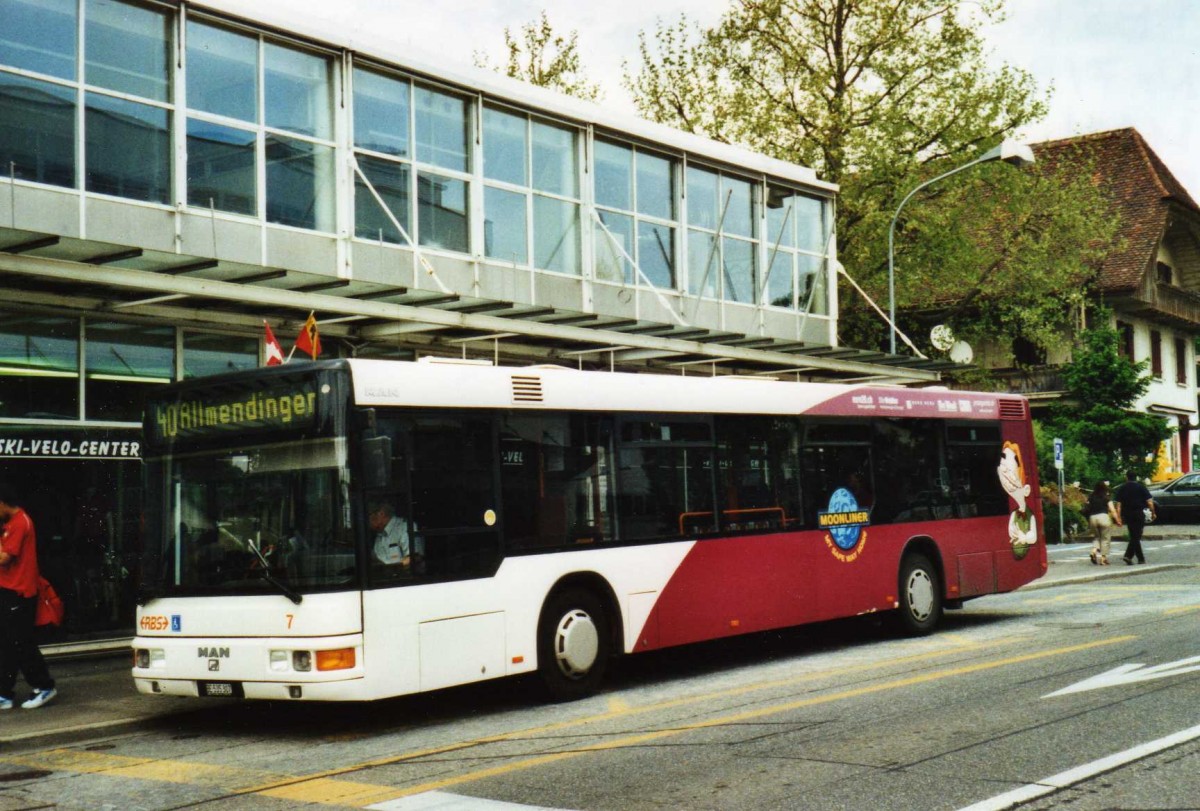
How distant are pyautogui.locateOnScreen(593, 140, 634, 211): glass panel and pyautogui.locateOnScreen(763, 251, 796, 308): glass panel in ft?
13.8

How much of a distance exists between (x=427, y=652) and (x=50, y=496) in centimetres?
663

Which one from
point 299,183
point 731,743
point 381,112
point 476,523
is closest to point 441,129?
point 381,112

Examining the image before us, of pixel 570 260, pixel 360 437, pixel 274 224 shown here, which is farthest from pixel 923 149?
pixel 360 437

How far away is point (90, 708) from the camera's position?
11.2m

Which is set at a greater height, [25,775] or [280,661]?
[280,661]

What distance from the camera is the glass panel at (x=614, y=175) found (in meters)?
21.7

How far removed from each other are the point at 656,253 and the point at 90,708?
13672 millimetres

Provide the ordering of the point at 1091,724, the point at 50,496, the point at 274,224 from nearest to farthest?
the point at 1091,724, the point at 50,496, the point at 274,224

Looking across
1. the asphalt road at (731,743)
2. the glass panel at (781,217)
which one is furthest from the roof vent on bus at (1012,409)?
the glass panel at (781,217)

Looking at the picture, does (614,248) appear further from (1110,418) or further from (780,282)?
(1110,418)

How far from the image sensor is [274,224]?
1641cm

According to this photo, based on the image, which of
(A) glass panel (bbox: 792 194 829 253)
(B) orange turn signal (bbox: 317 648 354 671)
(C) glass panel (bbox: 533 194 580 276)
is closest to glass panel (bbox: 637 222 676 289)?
(C) glass panel (bbox: 533 194 580 276)

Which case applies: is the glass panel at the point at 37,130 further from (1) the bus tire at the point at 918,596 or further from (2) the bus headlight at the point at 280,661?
(1) the bus tire at the point at 918,596

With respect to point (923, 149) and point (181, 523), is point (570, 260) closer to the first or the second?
point (181, 523)
